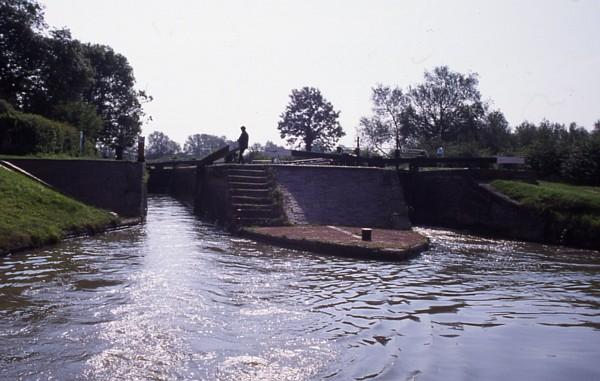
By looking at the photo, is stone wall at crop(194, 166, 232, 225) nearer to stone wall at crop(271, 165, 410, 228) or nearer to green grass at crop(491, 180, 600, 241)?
stone wall at crop(271, 165, 410, 228)

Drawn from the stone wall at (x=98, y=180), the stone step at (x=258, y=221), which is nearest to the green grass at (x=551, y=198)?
the stone step at (x=258, y=221)

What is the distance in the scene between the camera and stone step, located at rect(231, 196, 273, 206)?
17.0m

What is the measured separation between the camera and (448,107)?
52.5 metres

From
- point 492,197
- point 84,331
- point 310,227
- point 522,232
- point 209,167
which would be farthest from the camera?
point 209,167

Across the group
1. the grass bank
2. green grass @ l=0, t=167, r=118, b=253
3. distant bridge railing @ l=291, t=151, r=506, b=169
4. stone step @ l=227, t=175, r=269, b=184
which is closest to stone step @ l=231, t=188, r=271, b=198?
stone step @ l=227, t=175, r=269, b=184

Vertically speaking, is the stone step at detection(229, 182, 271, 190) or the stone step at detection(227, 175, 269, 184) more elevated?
the stone step at detection(227, 175, 269, 184)

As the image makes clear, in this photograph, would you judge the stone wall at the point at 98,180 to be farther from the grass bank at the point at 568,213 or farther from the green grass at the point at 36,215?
the grass bank at the point at 568,213

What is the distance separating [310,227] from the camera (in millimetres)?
15359

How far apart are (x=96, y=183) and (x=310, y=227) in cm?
646

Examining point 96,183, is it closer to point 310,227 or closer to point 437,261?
Answer: point 310,227

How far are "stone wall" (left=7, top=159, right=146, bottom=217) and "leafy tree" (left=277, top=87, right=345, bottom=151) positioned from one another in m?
45.9

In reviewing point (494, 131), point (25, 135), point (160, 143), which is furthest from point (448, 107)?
point (160, 143)

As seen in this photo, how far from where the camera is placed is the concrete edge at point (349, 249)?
11.8m

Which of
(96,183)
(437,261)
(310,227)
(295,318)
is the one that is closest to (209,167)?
(96,183)
